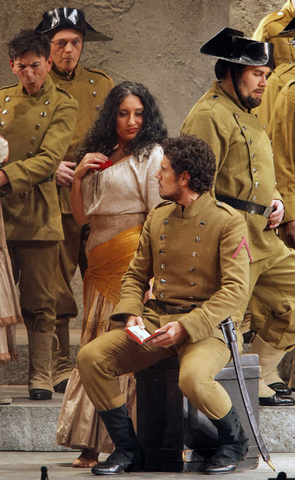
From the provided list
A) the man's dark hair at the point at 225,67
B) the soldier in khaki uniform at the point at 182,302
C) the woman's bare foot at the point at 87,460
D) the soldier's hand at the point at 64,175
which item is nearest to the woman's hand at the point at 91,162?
the soldier in khaki uniform at the point at 182,302

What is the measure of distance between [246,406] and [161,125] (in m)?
1.48

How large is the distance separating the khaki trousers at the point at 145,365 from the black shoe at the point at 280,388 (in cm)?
121

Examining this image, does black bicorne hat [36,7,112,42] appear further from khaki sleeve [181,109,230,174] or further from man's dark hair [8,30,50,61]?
khaki sleeve [181,109,230,174]

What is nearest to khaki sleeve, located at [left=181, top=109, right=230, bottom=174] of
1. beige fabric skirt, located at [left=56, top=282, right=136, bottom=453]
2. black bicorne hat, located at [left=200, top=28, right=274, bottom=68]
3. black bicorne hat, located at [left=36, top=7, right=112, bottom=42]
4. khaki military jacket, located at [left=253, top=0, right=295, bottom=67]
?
black bicorne hat, located at [left=200, top=28, right=274, bottom=68]

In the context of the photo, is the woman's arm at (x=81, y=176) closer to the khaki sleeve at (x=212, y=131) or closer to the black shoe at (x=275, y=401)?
the khaki sleeve at (x=212, y=131)

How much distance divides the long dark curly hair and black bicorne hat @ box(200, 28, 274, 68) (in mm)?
419

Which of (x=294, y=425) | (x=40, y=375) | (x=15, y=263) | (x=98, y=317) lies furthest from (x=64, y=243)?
(x=294, y=425)

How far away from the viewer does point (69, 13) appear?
6.36 metres

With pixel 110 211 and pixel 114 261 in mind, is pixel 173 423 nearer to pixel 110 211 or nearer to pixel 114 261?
pixel 114 261

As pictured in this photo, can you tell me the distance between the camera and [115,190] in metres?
5.05

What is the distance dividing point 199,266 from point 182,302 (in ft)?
0.56

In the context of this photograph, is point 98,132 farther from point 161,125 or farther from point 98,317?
point 98,317

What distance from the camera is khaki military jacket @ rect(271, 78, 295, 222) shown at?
5.76 m

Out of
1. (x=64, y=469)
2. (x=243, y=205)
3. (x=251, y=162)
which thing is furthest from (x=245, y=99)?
(x=64, y=469)
